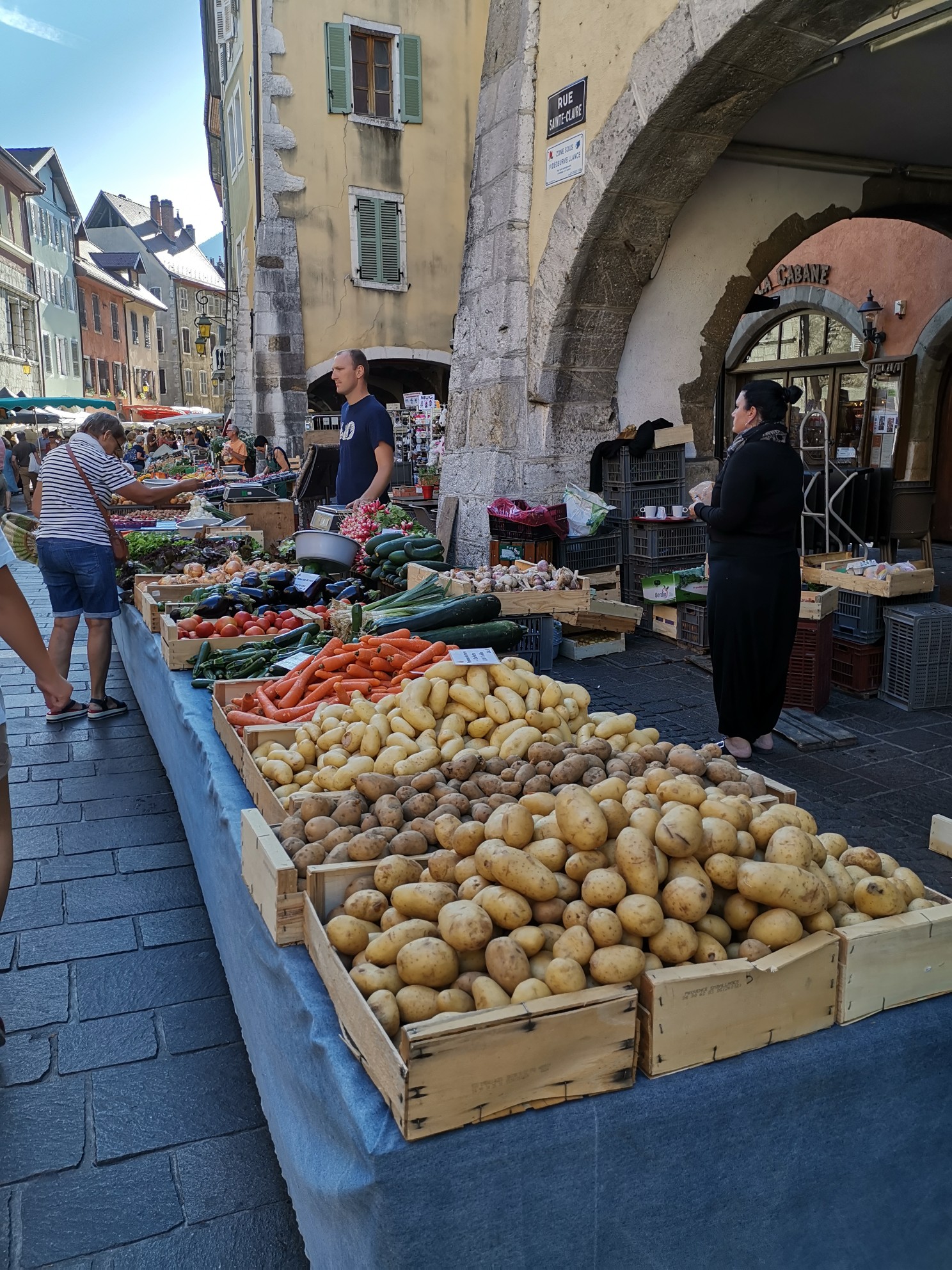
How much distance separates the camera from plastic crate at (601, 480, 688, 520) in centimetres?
748

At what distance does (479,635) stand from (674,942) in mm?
2669

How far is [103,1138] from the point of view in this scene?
232 cm

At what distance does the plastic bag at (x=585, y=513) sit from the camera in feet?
23.4

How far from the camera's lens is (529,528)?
7000 millimetres

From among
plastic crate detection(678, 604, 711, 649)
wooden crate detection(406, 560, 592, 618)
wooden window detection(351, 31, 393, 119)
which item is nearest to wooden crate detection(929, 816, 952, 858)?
wooden crate detection(406, 560, 592, 618)

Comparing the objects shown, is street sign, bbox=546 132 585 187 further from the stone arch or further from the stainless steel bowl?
the stone arch

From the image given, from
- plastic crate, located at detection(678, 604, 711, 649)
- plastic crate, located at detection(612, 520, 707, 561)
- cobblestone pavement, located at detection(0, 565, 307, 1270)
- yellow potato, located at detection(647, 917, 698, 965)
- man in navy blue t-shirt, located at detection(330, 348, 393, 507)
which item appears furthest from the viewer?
plastic crate, located at detection(612, 520, 707, 561)

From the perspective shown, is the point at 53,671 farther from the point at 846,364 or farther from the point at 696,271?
the point at 846,364

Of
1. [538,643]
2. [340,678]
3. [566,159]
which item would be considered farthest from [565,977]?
[566,159]

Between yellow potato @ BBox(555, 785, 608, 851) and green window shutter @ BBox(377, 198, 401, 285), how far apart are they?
17.4 metres

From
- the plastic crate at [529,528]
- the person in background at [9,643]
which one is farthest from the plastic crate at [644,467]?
the person in background at [9,643]

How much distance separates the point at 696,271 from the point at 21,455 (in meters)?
18.7

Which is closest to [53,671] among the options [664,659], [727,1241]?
[727,1241]

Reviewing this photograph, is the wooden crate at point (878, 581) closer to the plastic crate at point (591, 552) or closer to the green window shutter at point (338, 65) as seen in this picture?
the plastic crate at point (591, 552)
